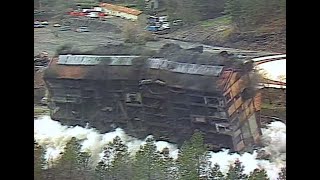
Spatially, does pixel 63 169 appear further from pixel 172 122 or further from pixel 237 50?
pixel 237 50

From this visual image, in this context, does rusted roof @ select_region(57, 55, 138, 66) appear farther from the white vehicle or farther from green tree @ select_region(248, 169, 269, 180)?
green tree @ select_region(248, 169, 269, 180)

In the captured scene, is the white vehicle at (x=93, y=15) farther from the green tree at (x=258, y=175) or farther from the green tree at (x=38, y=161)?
the green tree at (x=258, y=175)

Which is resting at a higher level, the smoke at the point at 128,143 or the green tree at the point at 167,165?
the smoke at the point at 128,143

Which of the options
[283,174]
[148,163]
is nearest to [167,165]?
[148,163]

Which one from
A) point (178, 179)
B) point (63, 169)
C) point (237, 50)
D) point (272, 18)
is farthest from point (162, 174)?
point (272, 18)

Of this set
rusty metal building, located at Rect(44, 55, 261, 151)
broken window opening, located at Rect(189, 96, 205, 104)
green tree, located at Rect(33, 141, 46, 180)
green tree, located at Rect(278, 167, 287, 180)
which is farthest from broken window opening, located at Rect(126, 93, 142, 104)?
green tree, located at Rect(278, 167, 287, 180)

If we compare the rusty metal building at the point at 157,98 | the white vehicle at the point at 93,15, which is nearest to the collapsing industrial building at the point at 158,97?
the rusty metal building at the point at 157,98
